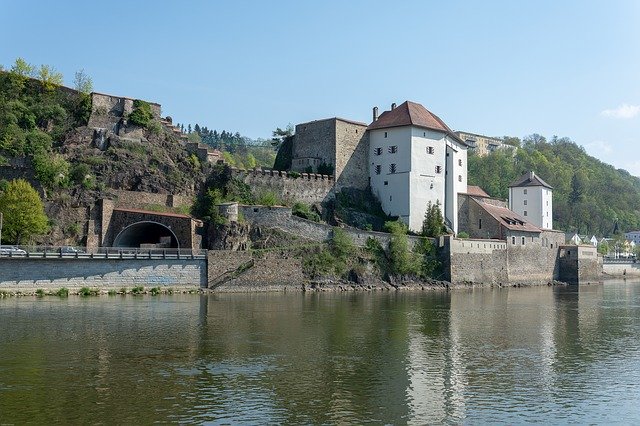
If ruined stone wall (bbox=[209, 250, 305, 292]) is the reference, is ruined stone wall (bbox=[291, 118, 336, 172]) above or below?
above

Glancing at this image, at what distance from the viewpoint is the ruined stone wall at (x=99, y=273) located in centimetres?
4666

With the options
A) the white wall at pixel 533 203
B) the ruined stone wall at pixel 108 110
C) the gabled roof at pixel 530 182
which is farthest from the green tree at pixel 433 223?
the ruined stone wall at pixel 108 110

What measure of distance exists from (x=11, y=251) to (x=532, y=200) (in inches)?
2555

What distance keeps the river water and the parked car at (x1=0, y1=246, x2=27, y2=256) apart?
160 inches

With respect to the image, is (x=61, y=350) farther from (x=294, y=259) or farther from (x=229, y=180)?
(x=229, y=180)

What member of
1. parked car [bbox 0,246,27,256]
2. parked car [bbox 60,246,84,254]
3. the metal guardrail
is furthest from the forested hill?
parked car [bbox 0,246,27,256]

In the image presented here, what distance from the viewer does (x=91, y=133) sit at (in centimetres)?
6269

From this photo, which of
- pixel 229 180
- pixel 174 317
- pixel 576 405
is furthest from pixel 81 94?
pixel 576 405

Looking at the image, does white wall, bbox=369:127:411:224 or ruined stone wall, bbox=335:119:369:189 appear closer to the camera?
white wall, bbox=369:127:411:224

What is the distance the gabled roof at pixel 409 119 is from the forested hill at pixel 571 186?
163 feet

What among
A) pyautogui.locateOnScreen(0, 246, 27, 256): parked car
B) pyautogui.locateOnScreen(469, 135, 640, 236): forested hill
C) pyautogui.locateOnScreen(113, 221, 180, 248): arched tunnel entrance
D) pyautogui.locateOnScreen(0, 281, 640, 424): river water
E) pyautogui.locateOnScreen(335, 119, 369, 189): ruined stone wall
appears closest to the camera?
pyautogui.locateOnScreen(0, 281, 640, 424): river water

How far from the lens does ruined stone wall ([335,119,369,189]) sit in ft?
232

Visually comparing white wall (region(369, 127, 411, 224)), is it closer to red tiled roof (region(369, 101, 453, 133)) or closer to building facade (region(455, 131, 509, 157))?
red tiled roof (region(369, 101, 453, 133))

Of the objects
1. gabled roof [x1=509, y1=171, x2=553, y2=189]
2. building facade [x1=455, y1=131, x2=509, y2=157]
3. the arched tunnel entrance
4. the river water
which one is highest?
building facade [x1=455, y1=131, x2=509, y2=157]
